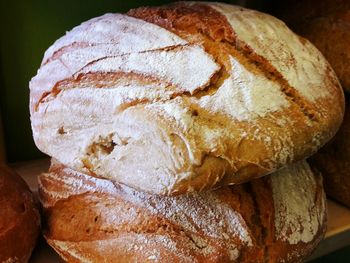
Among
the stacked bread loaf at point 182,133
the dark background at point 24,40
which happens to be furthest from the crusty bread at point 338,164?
the dark background at point 24,40

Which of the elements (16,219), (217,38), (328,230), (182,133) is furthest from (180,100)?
→ (328,230)

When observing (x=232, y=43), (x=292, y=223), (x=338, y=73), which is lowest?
(x=292, y=223)

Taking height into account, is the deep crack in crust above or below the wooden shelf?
above

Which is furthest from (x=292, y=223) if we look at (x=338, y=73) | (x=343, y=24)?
(x=343, y=24)

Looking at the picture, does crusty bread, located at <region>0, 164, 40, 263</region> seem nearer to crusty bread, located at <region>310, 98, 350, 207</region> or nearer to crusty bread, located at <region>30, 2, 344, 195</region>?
crusty bread, located at <region>30, 2, 344, 195</region>

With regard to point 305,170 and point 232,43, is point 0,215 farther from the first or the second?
point 305,170

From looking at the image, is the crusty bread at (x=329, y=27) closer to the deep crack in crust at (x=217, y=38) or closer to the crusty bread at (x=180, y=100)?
the crusty bread at (x=180, y=100)

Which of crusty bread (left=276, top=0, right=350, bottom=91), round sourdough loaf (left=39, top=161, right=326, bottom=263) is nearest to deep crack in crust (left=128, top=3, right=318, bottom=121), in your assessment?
round sourdough loaf (left=39, top=161, right=326, bottom=263)
